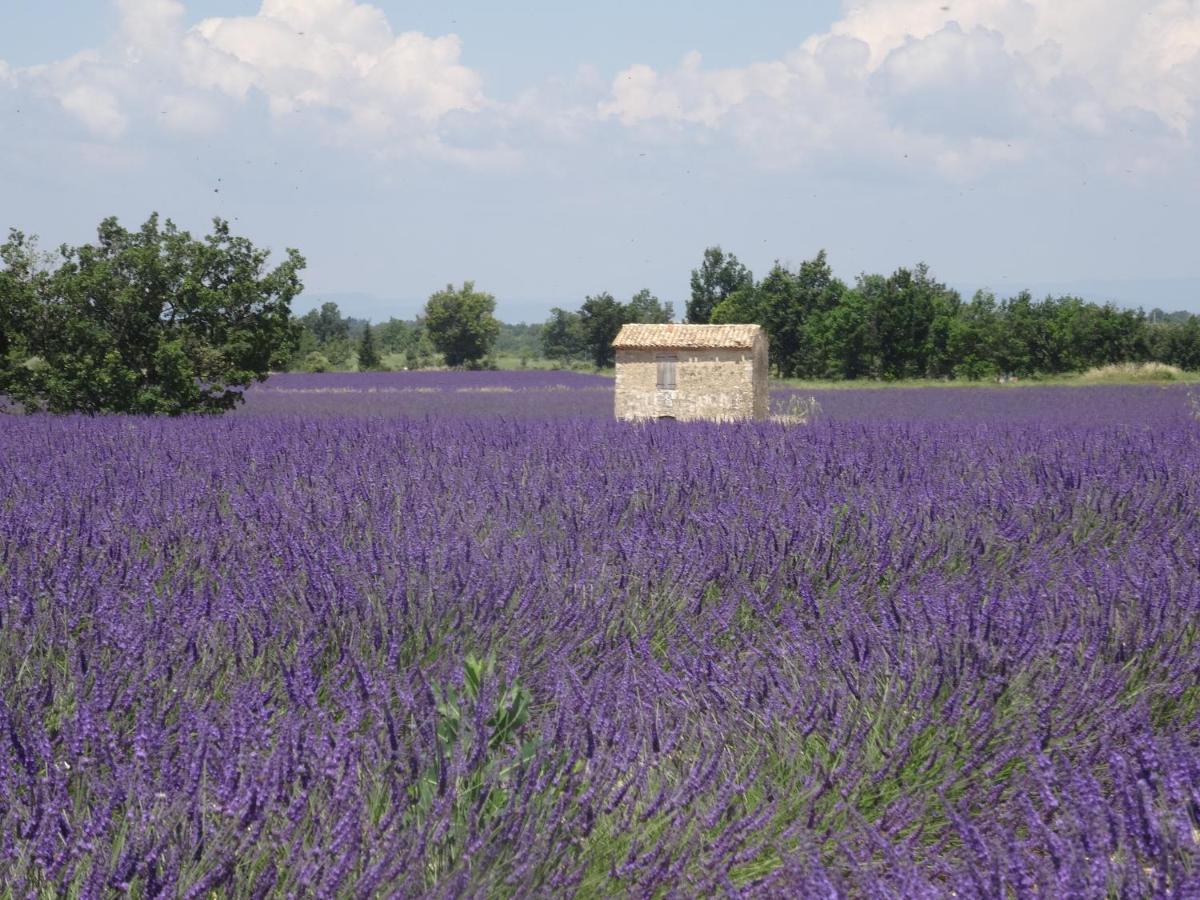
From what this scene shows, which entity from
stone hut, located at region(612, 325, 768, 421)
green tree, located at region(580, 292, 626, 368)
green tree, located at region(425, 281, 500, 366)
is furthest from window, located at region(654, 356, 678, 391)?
green tree, located at region(425, 281, 500, 366)

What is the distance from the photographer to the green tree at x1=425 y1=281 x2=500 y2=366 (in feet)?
193

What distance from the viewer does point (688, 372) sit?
56.5 feet

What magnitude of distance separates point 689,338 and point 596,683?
14897mm

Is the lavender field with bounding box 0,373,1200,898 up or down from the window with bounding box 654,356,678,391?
down

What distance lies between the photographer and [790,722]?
267cm

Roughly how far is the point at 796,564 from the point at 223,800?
2707 mm

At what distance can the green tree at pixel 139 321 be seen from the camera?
45.4 feet

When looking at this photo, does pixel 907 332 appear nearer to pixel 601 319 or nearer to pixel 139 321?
pixel 601 319

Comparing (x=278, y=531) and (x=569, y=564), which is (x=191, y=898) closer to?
(x=569, y=564)

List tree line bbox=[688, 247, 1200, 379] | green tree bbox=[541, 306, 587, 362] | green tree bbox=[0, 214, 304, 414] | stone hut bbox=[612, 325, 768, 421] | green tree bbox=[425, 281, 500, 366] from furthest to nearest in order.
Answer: green tree bbox=[541, 306, 587, 362] < green tree bbox=[425, 281, 500, 366] < tree line bbox=[688, 247, 1200, 379] < stone hut bbox=[612, 325, 768, 421] < green tree bbox=[0, 214, 304, 414]

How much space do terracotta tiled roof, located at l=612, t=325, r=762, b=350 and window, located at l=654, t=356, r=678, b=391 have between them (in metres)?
0.15

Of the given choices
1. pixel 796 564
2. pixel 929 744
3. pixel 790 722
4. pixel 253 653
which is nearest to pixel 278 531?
pixel 253 653

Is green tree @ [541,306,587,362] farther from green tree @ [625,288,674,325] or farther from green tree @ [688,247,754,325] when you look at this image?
green tree @ [688,247,754,325]

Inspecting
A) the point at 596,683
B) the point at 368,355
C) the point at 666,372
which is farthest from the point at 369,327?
the point at 596,683
